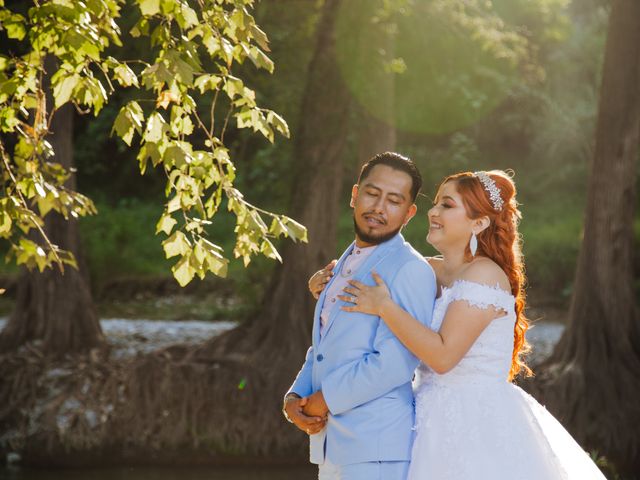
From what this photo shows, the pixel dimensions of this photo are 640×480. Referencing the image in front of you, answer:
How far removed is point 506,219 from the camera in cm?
355

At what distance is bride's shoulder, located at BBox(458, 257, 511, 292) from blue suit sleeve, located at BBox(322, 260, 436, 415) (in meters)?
0.25

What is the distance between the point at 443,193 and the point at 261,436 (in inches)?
240

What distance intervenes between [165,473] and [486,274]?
6105mm

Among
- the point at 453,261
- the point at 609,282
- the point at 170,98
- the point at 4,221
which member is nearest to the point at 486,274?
the point at 453,261

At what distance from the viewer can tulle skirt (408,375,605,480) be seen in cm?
328

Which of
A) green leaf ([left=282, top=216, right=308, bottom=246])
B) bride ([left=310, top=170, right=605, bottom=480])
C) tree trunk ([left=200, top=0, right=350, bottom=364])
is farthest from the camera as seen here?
tree trunk ([left=200, top=0, right=350, bottom=364])

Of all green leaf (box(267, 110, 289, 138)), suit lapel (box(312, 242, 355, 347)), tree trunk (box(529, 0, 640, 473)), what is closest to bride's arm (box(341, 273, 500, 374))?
suit lapel (box(312, 242, 355, 347))

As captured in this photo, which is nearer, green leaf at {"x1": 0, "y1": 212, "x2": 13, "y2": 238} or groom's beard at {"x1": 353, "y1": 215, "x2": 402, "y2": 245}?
groom's beard at {"x1": 353, "y1": 215, "x2": 402, "y2": 245}

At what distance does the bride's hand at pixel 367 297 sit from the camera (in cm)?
305

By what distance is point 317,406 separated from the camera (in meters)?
3.17

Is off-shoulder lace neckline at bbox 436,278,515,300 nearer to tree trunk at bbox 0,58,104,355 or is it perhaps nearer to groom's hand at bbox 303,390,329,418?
groom's hand at bbox 303,390,329,418

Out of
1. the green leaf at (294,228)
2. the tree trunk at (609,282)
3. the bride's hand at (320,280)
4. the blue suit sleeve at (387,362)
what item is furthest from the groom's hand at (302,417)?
the tree trunk at (609,282)

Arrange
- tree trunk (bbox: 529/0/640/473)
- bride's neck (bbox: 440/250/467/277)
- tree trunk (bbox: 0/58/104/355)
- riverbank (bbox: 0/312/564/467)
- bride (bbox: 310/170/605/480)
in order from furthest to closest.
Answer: tree trunk (bbox: 0/58/104/355)
tree trunk (bbox: 529/0/640/473)
riverbank (bbox: 0/312/564/467)
bride's neck (bbox: 440/250/467/277)
bride (bbox: 310/170/605/480)

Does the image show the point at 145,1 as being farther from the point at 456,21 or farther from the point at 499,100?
the point at 499,100
